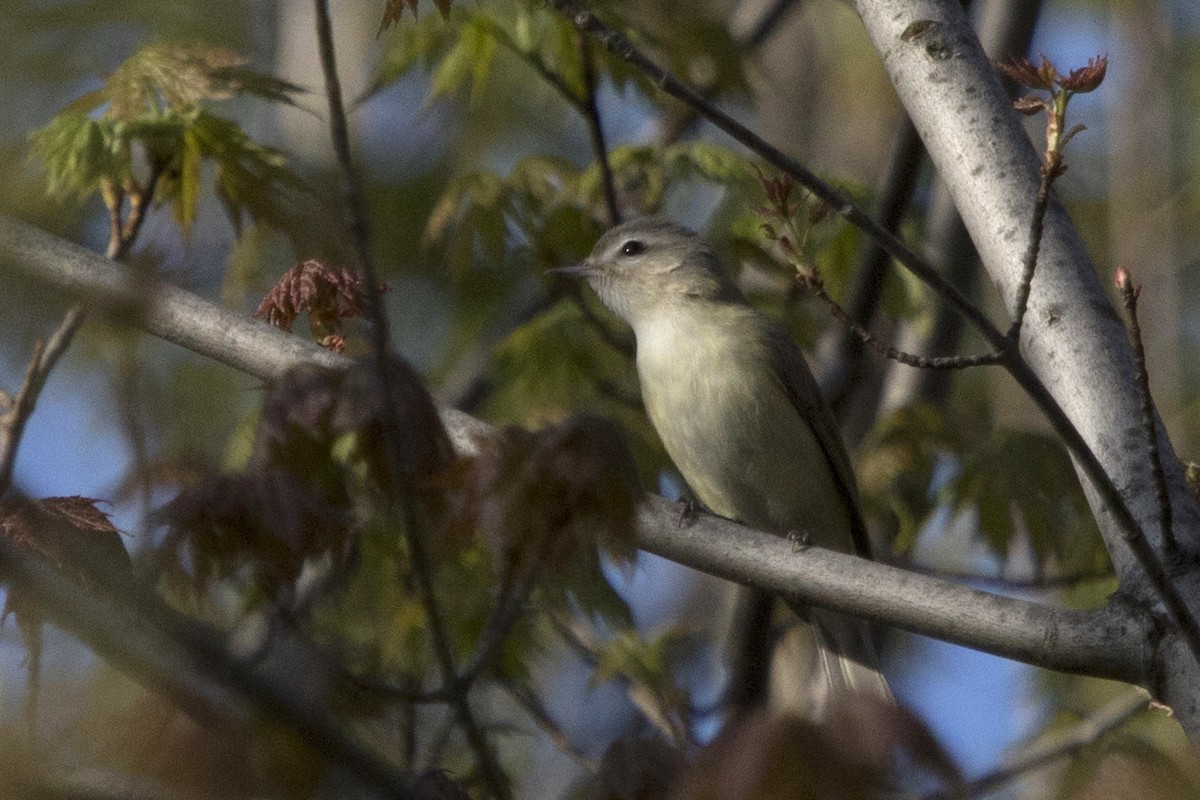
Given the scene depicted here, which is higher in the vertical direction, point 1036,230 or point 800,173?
point 1036,230

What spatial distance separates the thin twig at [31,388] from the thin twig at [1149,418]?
220 centimetres

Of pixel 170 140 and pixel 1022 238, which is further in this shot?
pixel 170 140

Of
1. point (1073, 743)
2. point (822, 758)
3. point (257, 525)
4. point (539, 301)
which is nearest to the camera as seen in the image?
point (822, 758)

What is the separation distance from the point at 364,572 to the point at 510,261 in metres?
2.65

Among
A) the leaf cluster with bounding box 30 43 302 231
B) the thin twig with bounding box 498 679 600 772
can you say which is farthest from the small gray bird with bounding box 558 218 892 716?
the leaf cluster with bounding box 30 43 302 231

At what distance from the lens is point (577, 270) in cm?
499

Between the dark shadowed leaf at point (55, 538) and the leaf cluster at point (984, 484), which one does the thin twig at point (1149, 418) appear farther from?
the leaf cluster at point (984, 484)

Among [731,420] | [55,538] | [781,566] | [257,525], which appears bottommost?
[55,538]

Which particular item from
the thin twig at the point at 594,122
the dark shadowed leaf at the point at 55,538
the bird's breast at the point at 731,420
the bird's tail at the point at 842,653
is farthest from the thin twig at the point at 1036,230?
the thin twig at the point at 594,122

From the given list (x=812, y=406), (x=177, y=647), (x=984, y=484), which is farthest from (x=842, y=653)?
(x=177, y=647)

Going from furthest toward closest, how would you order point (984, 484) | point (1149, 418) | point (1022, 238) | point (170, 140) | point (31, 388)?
point (984, 484), point (170, 140), point (31, 388), point (1022, 238), point (1149, 418)

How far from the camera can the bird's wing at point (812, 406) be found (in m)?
4.75

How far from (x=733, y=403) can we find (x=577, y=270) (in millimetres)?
810

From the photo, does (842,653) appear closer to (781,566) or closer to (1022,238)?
(781,566)
